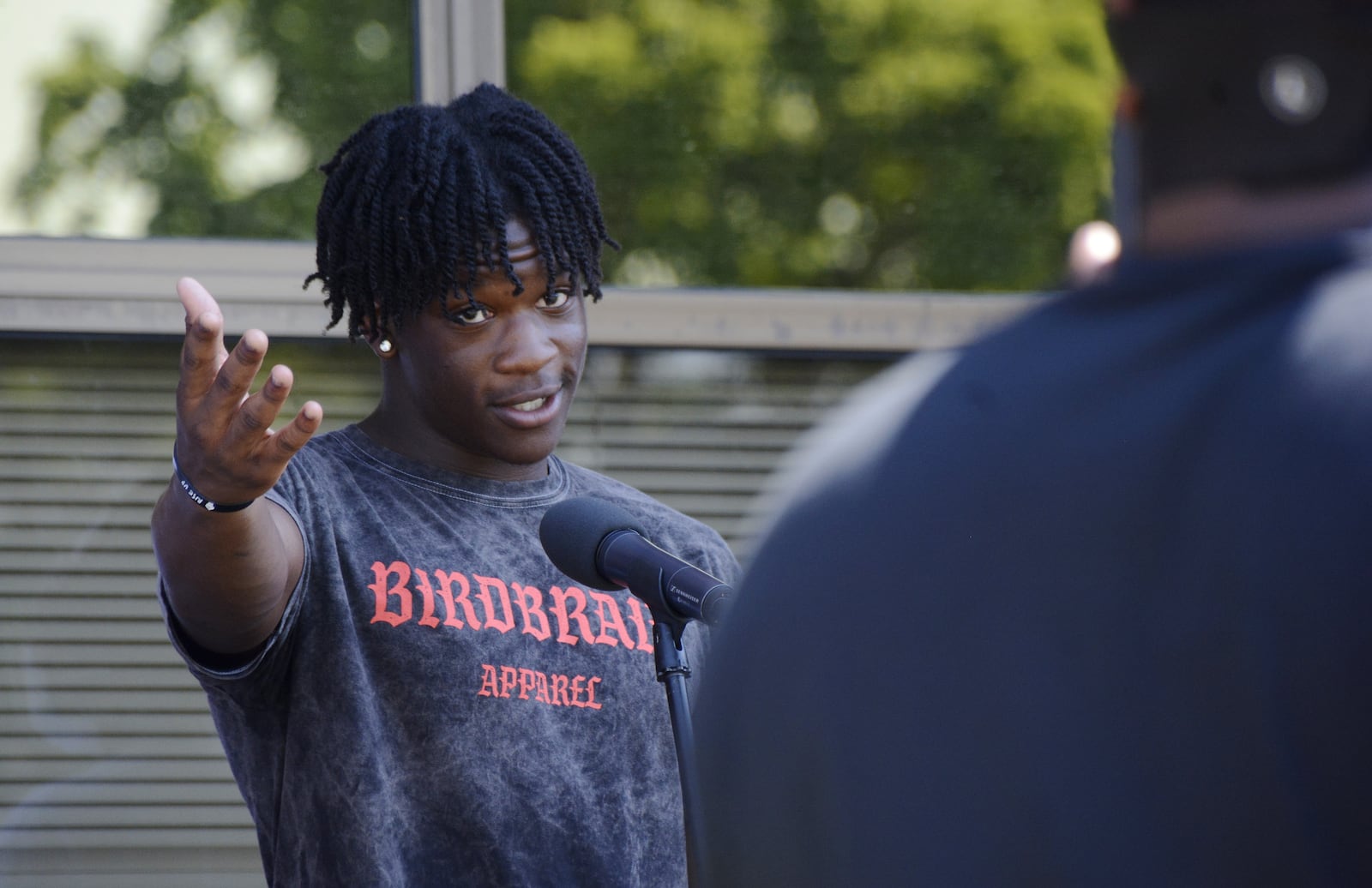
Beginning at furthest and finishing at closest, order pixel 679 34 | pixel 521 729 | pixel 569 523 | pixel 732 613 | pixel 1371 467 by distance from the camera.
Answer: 1. pixel 679 34
2. pixel 521 729
3. pixel 569 523
4. pixel 732 613
5. pixel 1371 467

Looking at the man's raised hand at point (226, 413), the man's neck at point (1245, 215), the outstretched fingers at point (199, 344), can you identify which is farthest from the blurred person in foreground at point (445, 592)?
the man's neck at point (1245, 215)

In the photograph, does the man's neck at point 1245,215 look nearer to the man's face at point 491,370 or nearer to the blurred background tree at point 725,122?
the man's face at point 491,370

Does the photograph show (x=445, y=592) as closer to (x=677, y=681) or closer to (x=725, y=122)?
(x=677, y=681)

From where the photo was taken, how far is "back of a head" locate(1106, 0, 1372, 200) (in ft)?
2.60

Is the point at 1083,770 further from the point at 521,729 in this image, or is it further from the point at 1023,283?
the point at 1023,283

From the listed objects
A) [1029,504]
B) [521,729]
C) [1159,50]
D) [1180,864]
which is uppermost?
[1159,50]

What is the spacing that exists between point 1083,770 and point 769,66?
11.7 ft

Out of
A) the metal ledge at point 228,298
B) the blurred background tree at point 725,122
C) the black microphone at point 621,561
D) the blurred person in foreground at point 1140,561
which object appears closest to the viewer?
the blurred person in foreground at point 1140,561

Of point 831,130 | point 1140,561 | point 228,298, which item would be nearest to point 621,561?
point 1140,561

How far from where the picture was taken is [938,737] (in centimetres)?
84

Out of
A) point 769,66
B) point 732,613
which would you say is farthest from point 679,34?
point 732,613

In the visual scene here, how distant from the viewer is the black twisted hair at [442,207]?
7.57 feet

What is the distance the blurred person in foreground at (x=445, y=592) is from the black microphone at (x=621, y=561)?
38 centimetres

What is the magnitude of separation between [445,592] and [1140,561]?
1.57m
